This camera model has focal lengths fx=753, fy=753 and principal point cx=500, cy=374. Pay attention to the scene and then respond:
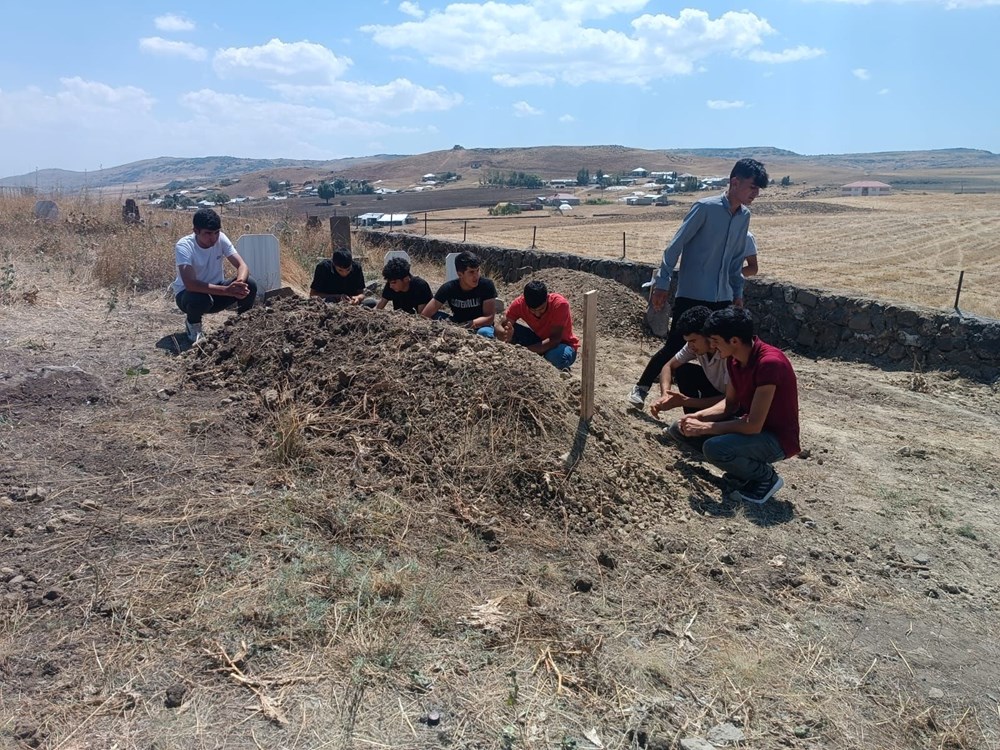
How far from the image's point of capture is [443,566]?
11.0ft

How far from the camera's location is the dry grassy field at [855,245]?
12.5 meters

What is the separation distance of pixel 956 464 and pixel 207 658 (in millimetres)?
4659

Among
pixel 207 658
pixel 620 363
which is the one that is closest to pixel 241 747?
pixel 207 658

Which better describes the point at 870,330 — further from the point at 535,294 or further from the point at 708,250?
the point at 535,294

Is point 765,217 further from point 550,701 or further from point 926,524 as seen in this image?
point 550,701

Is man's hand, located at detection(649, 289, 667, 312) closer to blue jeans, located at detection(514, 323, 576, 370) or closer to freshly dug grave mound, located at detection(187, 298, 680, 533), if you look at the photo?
freshly dug grave mound, located at detection(187, 298, 680, 533)

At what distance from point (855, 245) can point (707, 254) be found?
16.9m

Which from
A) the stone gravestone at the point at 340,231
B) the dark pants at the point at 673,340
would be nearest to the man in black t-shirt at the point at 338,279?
the dark pants at the point at 673,340

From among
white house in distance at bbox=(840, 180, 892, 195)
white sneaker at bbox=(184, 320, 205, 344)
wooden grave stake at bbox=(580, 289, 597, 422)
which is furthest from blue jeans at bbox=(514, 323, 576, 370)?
white house in distance at bbox=(840, 180, 892, 195)

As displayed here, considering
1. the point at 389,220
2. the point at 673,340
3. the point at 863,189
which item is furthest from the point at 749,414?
the point at 863,189

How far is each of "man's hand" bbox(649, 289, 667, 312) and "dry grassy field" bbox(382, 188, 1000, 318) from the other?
159 inches

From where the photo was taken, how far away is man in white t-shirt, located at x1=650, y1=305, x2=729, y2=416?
14.3ft

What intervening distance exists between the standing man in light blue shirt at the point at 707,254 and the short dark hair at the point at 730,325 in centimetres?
100

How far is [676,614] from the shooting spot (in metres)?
3.16
